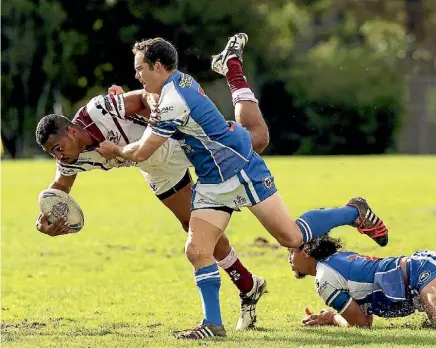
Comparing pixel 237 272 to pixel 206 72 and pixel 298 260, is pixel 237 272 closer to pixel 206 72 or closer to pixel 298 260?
pixel 298 260

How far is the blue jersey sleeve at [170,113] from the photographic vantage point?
7.15 meters

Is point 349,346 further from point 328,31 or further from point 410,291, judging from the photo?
point 328,31

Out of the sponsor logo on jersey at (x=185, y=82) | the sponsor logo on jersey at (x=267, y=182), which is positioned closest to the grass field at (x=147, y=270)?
the sponsor logo on jersey at (x=267, y=182)

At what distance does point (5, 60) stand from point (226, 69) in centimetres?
3138

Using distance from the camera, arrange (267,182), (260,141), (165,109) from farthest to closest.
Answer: (260,141) < (267,182) < (165,109)

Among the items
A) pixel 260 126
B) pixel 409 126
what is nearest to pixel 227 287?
pixel 260 126

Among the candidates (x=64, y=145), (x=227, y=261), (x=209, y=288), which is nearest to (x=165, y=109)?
(x=64, y=145)

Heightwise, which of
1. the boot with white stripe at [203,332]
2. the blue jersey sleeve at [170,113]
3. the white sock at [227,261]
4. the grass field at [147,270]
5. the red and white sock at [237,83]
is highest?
the red and white sock at [237,83]

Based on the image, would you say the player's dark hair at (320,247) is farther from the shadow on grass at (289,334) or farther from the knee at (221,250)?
the knee at (221,250)

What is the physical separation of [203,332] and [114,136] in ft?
5.69

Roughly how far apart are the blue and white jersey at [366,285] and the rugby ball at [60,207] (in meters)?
1.84

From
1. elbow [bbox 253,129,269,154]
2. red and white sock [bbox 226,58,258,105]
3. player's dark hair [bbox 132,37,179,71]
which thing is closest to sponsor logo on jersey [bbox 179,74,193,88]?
player's dark hair [bbox 132,37,179,71]

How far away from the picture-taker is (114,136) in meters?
8.09

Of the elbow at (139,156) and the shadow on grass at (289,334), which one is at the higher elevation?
the elbow at (139,156)
